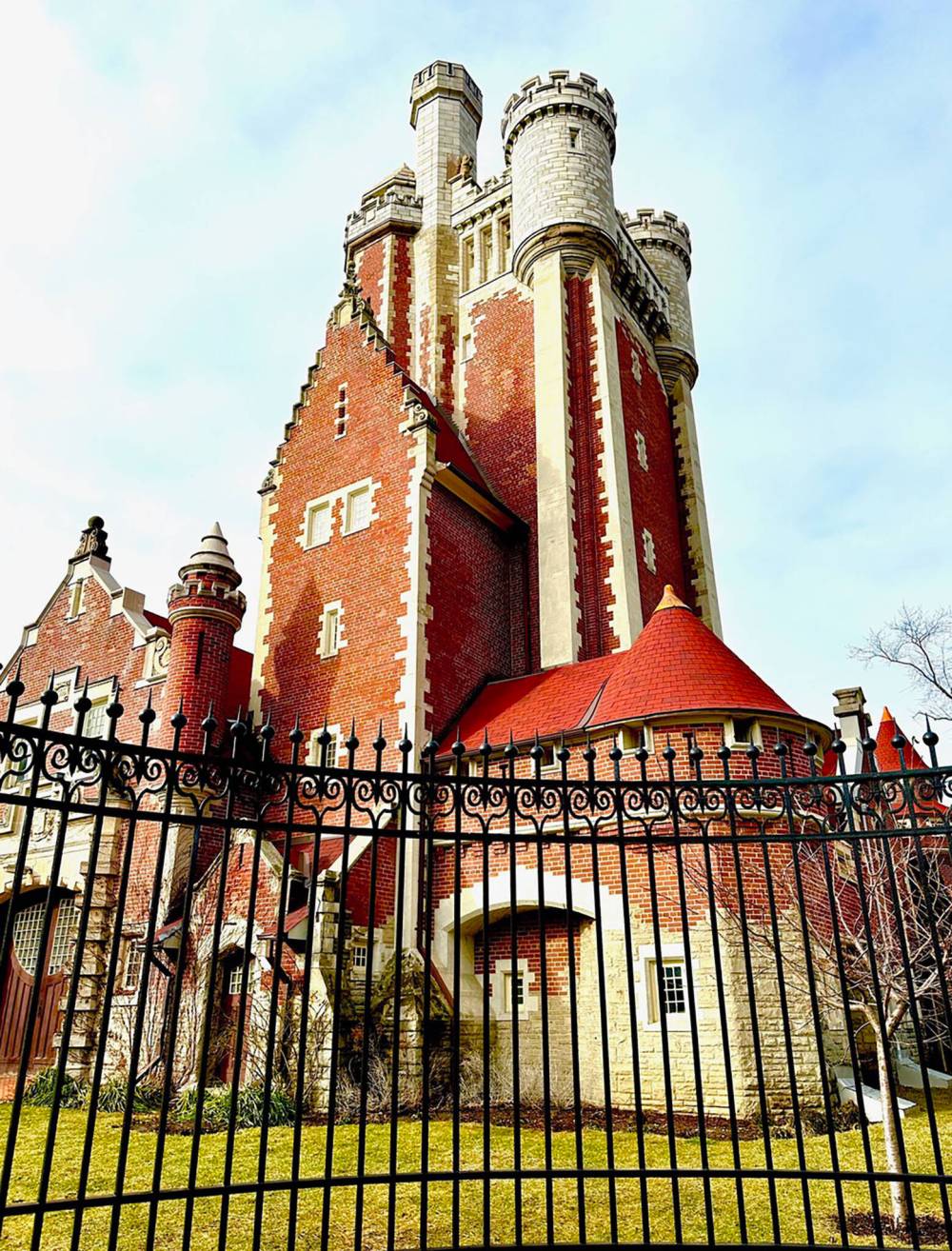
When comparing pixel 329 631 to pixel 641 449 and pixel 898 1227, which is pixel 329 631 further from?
pixel 898 1227

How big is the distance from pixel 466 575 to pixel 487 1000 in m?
16.5

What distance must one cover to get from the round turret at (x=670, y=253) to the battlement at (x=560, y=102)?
15.5 feet

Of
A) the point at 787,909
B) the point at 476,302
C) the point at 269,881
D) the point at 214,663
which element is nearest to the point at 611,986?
the point at 787,909

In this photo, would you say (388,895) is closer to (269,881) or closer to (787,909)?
(269,881)

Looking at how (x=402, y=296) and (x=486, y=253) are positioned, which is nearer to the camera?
(x=486, y=253)

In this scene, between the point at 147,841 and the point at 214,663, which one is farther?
the point at 214,663

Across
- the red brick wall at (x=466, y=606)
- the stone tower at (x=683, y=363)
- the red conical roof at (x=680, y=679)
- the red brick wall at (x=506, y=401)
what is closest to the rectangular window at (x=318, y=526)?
the red brick wall at (x=466, y=606)

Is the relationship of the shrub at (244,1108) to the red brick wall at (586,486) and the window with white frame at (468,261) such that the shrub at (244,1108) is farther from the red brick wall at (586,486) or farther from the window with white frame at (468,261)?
the window with white frame at (468,261)

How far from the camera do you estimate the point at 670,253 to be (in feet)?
105

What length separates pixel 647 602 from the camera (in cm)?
2359

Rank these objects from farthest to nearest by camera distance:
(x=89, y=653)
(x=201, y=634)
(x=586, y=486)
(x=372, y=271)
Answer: (x=372, y=271), (x=89, y=653), (x=586, y=486), (x=201, y=634)

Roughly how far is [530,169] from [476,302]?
379 cm

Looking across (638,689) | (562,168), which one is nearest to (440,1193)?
(638,689)

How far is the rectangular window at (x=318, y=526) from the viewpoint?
883 inches
